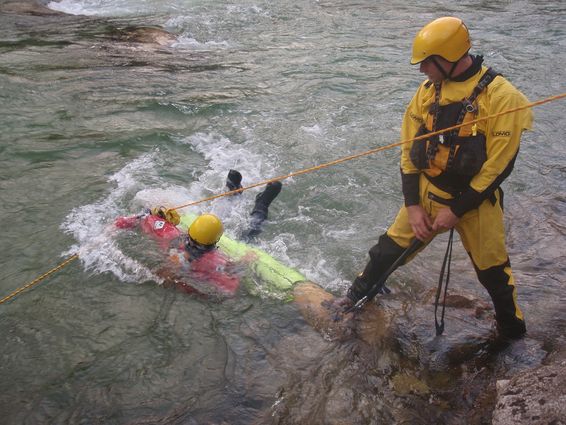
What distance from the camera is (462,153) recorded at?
3092mm

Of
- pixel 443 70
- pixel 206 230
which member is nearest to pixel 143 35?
pixel 206 230

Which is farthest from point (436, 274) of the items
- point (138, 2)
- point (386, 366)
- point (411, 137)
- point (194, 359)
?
point (138, 2)

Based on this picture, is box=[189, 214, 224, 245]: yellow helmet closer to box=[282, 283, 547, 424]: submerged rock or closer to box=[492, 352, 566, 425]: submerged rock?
box=[282, 283, 547, 424]: submerged rock

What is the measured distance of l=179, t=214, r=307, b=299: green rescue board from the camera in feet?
16.0

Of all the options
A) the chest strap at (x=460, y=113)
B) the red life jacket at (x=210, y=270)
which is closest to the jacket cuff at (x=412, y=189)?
the chest strap at (x=460, y=113)

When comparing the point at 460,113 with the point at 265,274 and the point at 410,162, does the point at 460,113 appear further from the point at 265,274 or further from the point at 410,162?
the point at 265,274

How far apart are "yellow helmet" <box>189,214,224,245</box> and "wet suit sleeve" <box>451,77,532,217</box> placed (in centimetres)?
253

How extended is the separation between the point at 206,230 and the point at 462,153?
8.67ft

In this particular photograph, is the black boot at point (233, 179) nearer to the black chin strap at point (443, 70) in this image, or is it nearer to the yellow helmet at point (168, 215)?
the yellow helmet at point (168, 215)

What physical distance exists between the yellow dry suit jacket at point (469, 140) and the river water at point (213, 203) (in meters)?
1.44

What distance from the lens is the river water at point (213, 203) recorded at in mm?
3867

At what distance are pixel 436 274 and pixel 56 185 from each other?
5.32 m

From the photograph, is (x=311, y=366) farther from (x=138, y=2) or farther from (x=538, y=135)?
(x=138, y=2)

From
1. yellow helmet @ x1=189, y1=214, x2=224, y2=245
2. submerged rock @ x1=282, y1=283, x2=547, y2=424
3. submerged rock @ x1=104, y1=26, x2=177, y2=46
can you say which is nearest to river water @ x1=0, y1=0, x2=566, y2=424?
submerged rock @ x1=282, y1=283, x2=547, y2=424
